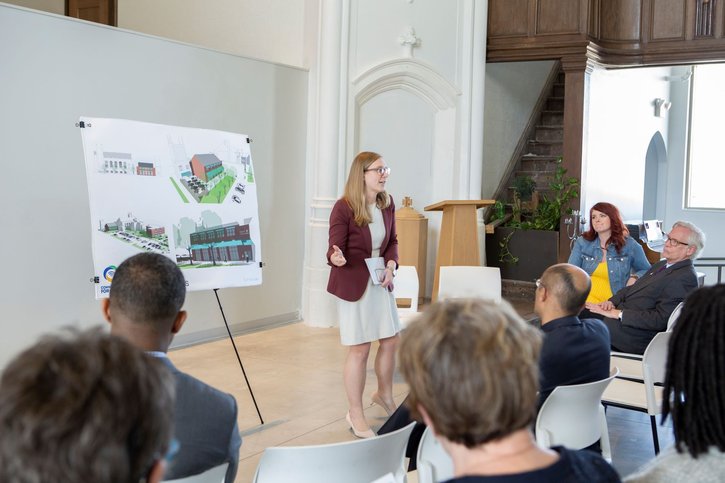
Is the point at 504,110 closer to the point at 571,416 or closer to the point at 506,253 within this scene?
the point at 506,253

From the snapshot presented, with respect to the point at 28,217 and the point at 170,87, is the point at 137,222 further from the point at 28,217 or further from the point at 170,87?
the point at 170,87

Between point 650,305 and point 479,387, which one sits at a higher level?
point 479,387

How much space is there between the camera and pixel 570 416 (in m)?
3.17

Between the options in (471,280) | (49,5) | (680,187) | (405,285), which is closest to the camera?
(471,280)

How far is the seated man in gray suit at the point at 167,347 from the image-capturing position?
7.52 feet

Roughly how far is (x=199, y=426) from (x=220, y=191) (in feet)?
9.75

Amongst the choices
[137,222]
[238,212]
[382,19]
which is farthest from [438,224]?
[137,222]

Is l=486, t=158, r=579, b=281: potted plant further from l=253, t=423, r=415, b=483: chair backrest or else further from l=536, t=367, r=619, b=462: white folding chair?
l=253, t=423, r=415, b=483: chair backrest

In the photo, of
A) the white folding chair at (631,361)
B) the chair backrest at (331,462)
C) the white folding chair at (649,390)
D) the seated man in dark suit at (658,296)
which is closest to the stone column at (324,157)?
the seated man in dark suit at (658,296)

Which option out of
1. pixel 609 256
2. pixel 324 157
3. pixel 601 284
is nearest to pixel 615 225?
pixel 609 256

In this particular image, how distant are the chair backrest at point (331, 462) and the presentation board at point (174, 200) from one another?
2.38m

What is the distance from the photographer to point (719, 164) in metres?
14.9

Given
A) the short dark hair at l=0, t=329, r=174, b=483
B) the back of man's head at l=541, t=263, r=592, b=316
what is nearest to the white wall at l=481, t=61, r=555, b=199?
the back of man's head at l=541, t=263, r=592, b=316

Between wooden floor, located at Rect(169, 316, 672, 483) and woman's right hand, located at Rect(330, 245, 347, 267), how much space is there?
3.44 feet
